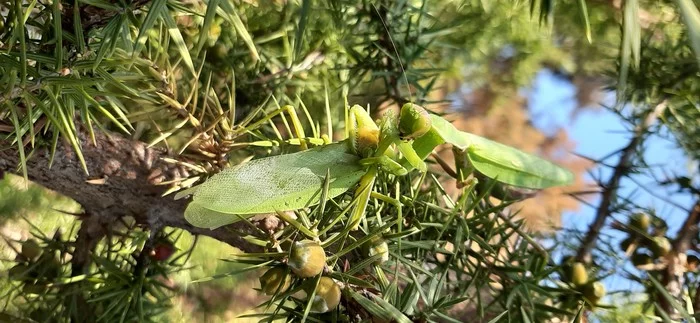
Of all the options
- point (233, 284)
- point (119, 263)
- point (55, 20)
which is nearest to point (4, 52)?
point (55, 20)

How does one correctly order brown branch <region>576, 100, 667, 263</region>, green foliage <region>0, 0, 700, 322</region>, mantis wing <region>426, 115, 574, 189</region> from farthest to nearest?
brown branch <region>576, 100, 667, 263</region>
mantis wing <region>426, 115, 574, 189</region>
green foliage <region>0, 0, 700, 322</region>

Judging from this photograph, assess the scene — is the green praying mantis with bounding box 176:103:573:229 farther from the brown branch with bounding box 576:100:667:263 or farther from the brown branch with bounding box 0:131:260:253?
the brown branch with bounding box 576:100:667:263

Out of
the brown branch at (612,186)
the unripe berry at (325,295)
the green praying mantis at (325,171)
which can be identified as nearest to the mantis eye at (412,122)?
the green praying mantis at (325,171)

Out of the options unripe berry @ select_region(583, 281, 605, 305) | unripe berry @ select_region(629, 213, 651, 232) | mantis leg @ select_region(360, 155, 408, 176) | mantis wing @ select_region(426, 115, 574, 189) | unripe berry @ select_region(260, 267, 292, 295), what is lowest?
unripe berry @ select_region(583, 281, 605, 305)

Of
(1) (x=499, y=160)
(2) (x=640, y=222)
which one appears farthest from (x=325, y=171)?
(2) (x=640, y=222)

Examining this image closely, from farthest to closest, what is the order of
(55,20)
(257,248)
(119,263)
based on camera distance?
(119,263)
(257,248)
(55,20)

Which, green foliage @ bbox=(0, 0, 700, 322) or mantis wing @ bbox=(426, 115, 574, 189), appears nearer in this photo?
green foliage @ bbox=(0, 0, 700, 322)

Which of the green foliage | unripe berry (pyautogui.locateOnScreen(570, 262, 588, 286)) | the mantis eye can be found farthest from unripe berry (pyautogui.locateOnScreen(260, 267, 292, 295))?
unripe berry (pyautogui.locateOnScreen(570, 262, 588, 286))

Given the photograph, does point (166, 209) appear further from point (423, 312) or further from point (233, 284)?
point (233, 284)

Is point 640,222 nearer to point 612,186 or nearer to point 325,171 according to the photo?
point 612,186
